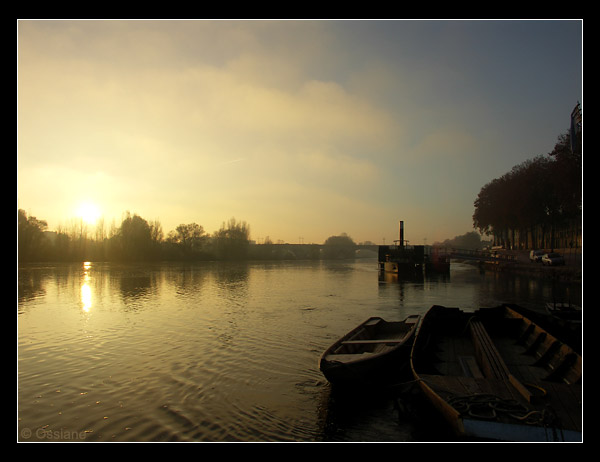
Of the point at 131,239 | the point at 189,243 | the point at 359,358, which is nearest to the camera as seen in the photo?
the point at 359,358

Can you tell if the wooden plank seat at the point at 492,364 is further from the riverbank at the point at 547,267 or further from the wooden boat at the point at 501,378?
the riverbank at the point at 547,267

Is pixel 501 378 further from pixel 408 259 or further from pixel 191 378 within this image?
pixel 408 259

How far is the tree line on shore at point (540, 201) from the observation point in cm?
4603

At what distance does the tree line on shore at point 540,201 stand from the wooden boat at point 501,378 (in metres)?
36.7

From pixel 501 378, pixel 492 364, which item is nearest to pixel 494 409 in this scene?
pixel 501 378

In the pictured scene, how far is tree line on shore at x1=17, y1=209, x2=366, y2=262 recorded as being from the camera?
269 feet

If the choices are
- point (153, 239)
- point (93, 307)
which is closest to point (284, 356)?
point (93, 307)

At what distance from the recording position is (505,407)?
275 inches

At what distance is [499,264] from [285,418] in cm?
7406

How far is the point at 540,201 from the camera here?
62.8 m

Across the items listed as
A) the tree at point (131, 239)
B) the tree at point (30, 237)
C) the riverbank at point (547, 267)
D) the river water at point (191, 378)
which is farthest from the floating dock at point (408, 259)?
the tree at point (30, 237)

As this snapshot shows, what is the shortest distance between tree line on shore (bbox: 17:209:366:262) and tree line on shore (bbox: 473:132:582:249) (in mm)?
69572

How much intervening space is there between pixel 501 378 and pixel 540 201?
63324 mm
